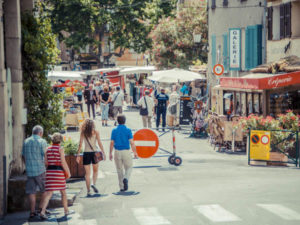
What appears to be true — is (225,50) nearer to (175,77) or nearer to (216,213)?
(175,77)

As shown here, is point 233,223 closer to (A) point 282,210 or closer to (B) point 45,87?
(A) point 282,210

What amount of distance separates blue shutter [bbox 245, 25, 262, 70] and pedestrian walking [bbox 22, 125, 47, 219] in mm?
19353

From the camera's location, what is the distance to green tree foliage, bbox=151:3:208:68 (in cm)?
4656

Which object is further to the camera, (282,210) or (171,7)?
(171,7)

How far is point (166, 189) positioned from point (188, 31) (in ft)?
109

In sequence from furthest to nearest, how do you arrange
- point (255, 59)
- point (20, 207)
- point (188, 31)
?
point (188, 31)
point (255, 59)
point (20, 207)

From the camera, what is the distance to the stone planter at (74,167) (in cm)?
1602

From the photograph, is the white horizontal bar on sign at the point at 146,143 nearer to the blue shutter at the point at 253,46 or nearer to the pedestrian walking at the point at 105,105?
the pedestrian walking at the point at 105,105

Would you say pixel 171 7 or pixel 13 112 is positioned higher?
pixel 171 7

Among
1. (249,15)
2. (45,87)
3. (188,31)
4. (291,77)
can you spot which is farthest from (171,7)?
(45,87)

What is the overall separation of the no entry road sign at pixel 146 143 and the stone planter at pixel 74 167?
1.70 metres

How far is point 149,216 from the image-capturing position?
454 inches

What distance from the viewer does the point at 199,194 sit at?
1353 cm

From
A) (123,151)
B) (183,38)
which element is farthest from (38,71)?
(183,38)
